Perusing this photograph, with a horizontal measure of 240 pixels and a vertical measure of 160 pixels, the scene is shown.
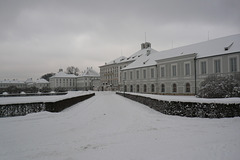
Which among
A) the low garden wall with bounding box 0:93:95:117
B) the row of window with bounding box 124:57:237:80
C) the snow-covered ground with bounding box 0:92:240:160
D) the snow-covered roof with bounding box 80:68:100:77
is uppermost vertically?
the snow-covered roof with bounding box 80:68:100:77

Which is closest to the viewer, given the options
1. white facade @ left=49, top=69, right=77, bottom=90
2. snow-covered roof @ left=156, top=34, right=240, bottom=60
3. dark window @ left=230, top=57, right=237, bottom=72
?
dark window @ left=230, top=57, right=237, bottom=72

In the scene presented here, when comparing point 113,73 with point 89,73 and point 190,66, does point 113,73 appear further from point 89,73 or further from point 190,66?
point 190,66

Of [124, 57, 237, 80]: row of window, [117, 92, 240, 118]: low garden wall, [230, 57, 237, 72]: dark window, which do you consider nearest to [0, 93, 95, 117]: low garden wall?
[117, 92, 240, 118]: low garden wall

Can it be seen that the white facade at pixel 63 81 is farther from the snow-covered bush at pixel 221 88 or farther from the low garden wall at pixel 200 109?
the low garden wall at pixel 200 109

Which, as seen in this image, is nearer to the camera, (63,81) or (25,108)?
(25,108)

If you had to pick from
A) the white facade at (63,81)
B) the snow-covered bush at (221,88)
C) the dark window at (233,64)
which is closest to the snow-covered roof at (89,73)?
the white facade at (63,81)

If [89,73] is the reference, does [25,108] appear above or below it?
below

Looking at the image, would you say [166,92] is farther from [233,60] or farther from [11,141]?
[11,141]

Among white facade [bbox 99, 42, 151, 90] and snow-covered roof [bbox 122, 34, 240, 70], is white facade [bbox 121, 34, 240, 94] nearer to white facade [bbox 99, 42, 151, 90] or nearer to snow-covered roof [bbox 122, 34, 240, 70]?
snow-covered roof [bbox 122, 34, 240, 70]

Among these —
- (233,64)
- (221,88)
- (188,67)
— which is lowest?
(221,88)

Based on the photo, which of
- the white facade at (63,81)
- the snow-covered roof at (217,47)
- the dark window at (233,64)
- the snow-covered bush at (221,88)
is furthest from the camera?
the white facade at (63,81)

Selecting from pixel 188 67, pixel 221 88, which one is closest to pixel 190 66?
pixel 188 67

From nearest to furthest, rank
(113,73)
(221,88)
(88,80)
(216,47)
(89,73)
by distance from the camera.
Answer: (221,88)
(216,47)
(113,73)
(88,80)
(89,73)

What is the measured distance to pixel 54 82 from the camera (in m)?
98.8
